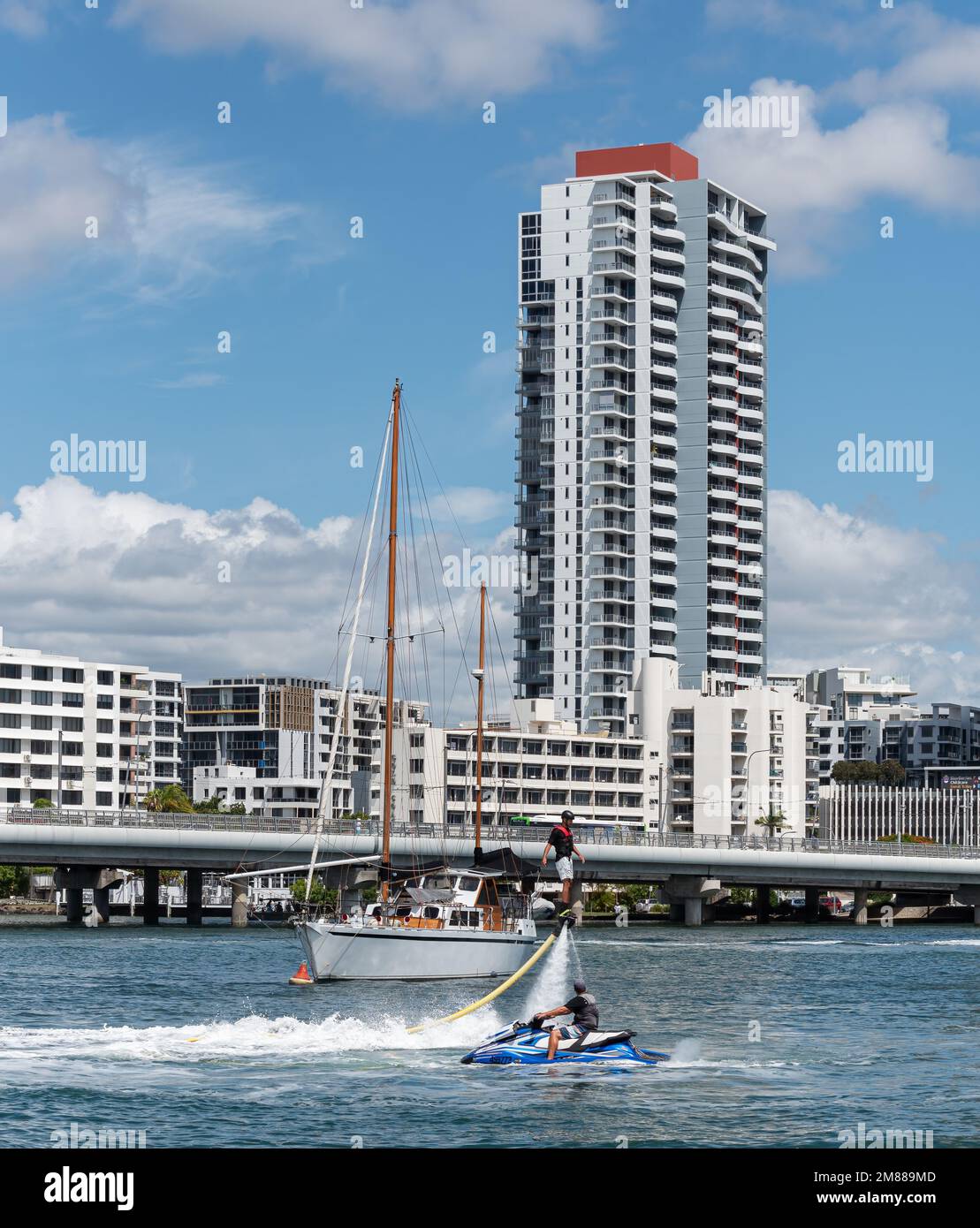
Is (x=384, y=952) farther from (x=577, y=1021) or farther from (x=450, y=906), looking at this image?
(x=577, y=1021)

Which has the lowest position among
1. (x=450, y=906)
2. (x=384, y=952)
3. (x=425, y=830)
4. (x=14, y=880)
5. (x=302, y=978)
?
(x=14, y=880)

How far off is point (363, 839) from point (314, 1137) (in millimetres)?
86774

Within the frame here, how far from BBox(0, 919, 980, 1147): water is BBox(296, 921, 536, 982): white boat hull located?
789 millimetres

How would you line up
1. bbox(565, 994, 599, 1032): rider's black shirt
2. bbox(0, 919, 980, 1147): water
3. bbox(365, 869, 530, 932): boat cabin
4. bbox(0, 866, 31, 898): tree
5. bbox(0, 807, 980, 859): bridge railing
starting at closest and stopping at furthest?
bbox(0, 919, 980, 1147): water < bbox(565, 994, 599, 1032): rider's black shirt < bbox(365, 869, 530, 932): boat cabin < bbox(0, 807, 980, 859): bridge railing < bbox(0, 866, 31, 898): tree

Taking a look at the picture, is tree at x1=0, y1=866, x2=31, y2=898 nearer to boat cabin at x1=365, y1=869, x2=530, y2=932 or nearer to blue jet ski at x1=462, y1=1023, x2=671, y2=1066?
boat cabin at x1=365, y1=869, x2=530, y2=932

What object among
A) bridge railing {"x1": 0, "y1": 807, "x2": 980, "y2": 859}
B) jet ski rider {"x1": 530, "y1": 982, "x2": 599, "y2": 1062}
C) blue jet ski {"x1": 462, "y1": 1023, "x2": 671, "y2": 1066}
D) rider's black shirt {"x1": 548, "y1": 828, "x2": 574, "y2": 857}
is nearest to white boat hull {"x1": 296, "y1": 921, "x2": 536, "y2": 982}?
blue jet ski {"x1": 462, "y1": 1023, "x2": 671, "y2": 1066}

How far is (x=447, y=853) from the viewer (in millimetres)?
125062

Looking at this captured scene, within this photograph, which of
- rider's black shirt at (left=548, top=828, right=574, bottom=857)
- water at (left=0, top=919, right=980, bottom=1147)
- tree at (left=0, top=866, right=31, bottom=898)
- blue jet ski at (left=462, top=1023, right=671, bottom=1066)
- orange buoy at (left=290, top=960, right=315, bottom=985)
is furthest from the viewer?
tree at (left=0, top=866, right=31, bottom=898)

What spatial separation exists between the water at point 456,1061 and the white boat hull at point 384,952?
79 centimetres

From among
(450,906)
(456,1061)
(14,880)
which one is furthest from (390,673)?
(14,880)

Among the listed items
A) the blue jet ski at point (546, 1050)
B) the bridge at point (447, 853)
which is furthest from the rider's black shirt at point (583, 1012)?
the bridge at point (447, 853)

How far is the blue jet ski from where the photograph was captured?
4797 centimetres

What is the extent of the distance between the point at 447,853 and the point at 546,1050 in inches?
3036

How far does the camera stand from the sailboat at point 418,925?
253 feet
